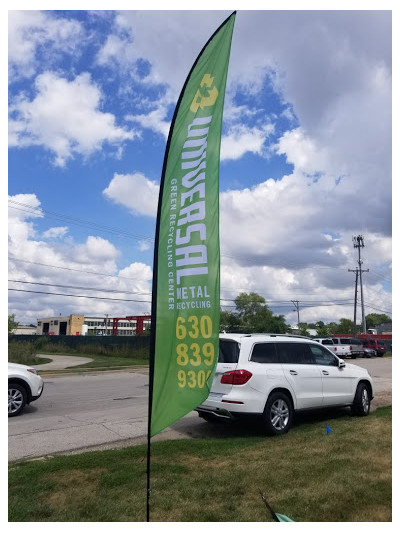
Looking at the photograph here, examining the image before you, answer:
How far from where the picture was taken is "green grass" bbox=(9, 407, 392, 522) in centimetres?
414

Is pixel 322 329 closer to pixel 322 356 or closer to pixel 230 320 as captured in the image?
pixel 230 320

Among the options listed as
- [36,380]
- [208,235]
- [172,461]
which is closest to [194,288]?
[208,235]

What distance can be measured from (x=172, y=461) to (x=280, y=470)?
145 centimetres

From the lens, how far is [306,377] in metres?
8.13

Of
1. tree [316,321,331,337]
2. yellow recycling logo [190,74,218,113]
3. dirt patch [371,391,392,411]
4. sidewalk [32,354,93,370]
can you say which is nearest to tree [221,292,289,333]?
tree [316,321,331,337]

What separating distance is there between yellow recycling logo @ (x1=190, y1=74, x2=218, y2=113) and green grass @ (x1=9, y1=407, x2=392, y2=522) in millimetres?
3944

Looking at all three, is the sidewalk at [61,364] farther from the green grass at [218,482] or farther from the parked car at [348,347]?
the parked car at [348,347]

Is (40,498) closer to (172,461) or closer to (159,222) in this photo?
(172,461)

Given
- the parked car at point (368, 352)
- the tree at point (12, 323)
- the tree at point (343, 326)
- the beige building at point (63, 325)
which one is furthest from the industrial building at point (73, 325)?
the parked car at point (368, 352)

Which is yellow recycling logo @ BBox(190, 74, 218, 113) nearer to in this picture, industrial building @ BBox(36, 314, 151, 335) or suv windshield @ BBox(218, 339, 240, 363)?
suv windshield @ BBox(218, 339, 240, 363)

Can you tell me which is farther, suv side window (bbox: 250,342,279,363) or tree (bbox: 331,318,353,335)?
tree (bbox: 331,318,353,335)

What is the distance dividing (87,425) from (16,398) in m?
2.09

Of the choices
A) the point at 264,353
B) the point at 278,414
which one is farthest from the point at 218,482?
the point at 264,353

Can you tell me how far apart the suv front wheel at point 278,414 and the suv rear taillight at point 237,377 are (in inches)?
21.9
